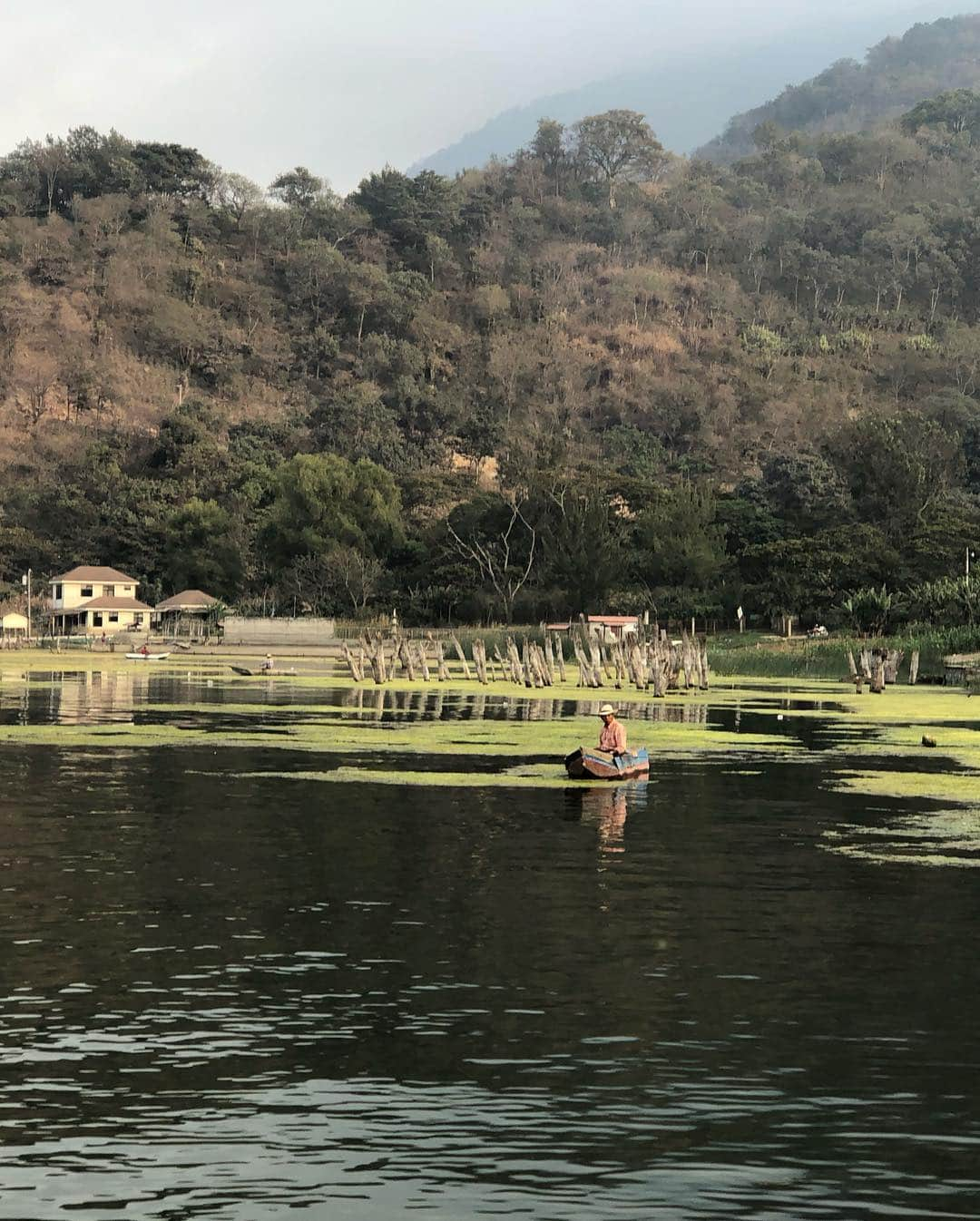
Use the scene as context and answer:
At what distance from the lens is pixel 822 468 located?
102 m

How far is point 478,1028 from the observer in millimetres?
12320

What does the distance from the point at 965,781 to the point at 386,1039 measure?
63.0 ft

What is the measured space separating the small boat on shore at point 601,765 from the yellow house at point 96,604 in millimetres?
81488

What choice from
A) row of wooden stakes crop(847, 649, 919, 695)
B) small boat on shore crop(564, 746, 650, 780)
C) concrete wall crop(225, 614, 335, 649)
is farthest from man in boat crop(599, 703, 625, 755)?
concrete wall crop(225, 614, 335, 649)

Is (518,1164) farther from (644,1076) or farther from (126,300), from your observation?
(126,300)

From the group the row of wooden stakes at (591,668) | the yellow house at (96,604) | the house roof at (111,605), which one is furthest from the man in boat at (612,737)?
the house roof at (111,605)

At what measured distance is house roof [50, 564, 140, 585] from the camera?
362 feet

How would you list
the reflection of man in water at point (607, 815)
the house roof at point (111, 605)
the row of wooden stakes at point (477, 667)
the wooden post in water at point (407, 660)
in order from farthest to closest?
the house roof at point (111, 605) < the wooden post in water at point (407, 660) < the row of wooden stakes at point (477, 667) < the reflection of man in water at point (607, 815)

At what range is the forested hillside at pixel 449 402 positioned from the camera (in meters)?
96.8

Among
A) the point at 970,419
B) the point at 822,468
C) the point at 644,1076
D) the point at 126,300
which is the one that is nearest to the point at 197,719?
the point at 644,1076

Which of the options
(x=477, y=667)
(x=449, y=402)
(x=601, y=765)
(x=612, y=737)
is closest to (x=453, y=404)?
(x=449, y=402)

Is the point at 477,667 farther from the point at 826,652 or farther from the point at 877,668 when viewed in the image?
the point at 826,652

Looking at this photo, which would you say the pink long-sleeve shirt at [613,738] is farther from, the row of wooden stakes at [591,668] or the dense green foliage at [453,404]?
the dense green foliage at [453,404]

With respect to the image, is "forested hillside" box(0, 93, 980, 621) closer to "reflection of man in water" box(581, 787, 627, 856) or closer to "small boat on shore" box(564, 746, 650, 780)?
"small boat on shore" box(564, 746, 650, 780)
